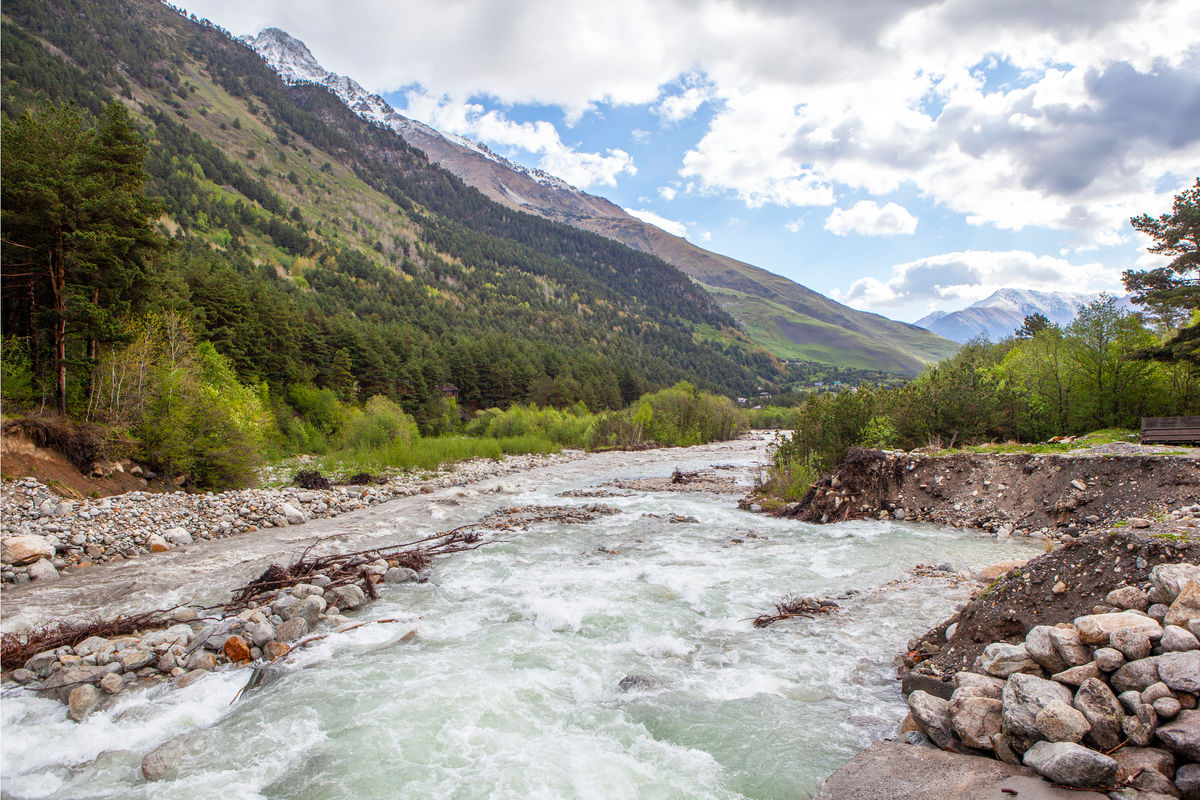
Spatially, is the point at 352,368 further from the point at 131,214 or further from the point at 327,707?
the point at 327,707

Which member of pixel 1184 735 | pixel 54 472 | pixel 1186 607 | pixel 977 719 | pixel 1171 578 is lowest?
pixel 977 719

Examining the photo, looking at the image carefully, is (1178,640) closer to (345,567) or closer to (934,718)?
(934,718)

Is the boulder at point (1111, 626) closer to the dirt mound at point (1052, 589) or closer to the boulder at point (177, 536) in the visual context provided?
the dirt mound at point (1052, 589)

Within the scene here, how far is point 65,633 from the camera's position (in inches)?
342

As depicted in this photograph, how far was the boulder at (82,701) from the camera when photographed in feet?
22.1

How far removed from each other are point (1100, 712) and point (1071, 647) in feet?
2.51

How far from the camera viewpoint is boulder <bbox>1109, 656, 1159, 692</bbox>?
14.3 feet

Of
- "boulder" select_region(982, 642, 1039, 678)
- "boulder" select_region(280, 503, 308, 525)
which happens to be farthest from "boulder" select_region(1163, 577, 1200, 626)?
"boulder" select_region(280, 503, 308, 525)

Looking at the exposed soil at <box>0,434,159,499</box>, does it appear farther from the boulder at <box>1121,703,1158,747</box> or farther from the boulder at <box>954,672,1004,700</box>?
the boulder at <box>1121,703,1158,747</box>

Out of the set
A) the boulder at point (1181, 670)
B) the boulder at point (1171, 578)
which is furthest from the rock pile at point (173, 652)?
the boulder at point (1171, 578)

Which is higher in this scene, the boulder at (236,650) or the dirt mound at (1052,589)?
the dirt mound at (1052,589)

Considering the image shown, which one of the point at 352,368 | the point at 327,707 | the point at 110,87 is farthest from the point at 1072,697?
the point at 110,87

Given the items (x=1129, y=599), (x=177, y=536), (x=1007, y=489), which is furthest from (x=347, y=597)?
(x=1007, y=489)

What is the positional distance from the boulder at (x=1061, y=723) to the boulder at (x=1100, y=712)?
0.06 m
